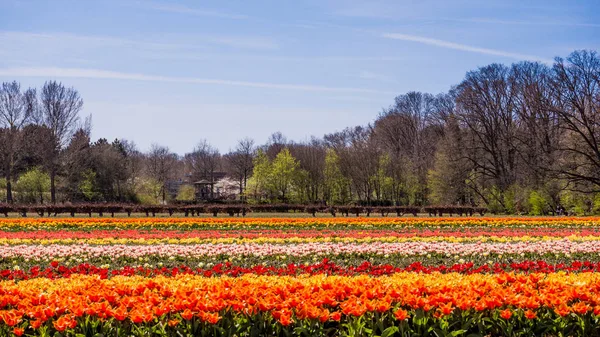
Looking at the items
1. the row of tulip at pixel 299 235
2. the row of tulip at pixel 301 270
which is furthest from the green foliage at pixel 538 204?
the row of tulip at pixel 301 270

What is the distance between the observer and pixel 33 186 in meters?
54.1

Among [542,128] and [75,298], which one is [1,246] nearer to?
[75,298]

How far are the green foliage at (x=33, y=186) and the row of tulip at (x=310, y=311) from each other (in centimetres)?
5155

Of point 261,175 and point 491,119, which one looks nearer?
point 491,119

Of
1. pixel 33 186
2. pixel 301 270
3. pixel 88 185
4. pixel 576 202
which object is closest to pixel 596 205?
pixel 576 202

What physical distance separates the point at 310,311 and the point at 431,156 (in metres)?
56.6

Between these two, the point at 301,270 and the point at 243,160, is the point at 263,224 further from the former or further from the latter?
the point at 243,160

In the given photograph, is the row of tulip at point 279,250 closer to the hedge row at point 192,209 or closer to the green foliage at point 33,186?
the hedge row at point 192,209

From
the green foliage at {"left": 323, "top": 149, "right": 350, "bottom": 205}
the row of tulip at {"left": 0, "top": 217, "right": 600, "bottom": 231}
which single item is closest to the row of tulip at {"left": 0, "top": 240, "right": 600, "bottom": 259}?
the row of tulip at {"left": 0, "top": 217, "right": 600, "bottom": 231}

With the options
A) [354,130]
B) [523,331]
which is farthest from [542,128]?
[523,331]

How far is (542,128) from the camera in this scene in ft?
152

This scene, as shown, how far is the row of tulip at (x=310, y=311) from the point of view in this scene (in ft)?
17.4

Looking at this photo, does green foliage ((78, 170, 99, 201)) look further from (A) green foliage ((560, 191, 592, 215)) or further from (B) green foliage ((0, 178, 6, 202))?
(A) green foliage ((560, 191, 592, 215))

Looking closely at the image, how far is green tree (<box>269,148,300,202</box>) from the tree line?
0.12 metres
